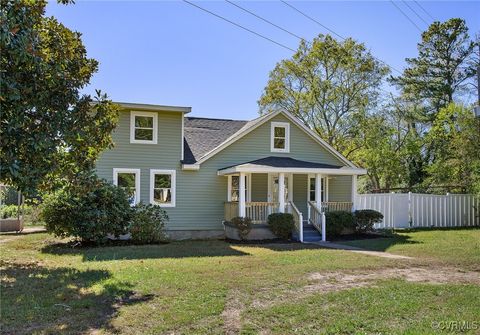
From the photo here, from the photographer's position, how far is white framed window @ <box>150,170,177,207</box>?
1661 centimetres

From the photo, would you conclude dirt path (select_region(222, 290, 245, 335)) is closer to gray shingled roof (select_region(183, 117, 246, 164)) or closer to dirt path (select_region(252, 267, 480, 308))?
dirt path (select_region(252, 267, 480, 308))

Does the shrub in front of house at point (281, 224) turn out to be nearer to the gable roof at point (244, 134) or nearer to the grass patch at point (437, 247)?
the grass patch at point (437, 247)

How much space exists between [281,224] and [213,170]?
12.7 ft

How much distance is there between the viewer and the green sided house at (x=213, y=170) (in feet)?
53.1

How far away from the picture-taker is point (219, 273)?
832 cm

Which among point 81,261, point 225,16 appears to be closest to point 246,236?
point 81,261

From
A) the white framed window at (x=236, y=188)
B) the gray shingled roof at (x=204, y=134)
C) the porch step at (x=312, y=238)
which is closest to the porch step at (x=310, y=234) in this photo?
the porch step at (x=312, y=238)

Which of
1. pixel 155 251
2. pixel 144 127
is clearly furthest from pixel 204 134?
pixel 155 251

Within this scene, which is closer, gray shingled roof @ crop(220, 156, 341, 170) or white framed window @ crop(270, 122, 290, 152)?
gray shingled roof @ crop(220, 156, 341, 170)

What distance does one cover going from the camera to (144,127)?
1670 cm

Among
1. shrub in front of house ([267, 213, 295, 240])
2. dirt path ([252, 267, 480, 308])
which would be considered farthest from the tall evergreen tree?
dirt path ([252, 267, 480, 308])

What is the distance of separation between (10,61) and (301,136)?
522 inches

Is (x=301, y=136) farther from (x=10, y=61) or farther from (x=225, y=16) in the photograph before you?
(x=10, y=61)

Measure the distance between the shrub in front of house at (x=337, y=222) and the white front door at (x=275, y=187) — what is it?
2.41 metres
